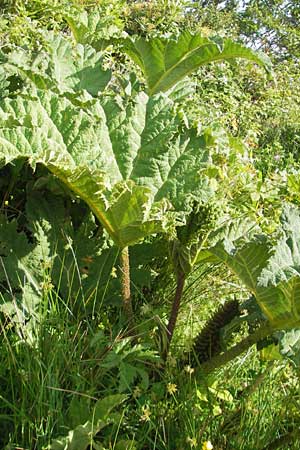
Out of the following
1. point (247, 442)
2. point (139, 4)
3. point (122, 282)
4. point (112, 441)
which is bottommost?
point (247, 442)

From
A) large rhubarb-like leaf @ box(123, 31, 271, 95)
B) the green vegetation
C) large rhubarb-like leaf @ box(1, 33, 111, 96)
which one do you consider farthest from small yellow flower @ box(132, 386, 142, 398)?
large rhubarb-like leaf @ box(123, 31, 271, 95)

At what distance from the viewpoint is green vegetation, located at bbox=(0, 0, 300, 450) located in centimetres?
187

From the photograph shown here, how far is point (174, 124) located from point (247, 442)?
103 centimetres

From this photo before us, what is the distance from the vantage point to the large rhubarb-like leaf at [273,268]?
1.77 metres

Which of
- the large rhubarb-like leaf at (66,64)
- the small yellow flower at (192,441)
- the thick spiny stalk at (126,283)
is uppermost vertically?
the large rhubarb-like leaf at (66,64)

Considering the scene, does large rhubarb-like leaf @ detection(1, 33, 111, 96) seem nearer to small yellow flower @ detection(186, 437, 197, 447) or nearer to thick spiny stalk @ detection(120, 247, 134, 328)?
thick spiny stalk @ detection(120, 247, 134, 328)

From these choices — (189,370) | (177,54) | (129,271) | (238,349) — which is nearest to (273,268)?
(238,349)

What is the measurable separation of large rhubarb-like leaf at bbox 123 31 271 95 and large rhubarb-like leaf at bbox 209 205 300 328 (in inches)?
35.2

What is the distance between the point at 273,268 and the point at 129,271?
2.26 feet

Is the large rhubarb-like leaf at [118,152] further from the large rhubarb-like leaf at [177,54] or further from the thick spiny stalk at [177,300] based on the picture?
the large rhubarb-like leaf at [177,54]

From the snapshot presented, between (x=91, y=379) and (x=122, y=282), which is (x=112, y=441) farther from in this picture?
(x=122, y=282)

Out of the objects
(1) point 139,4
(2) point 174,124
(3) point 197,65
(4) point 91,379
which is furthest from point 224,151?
(1) point 139,4

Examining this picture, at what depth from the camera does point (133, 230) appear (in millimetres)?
2072

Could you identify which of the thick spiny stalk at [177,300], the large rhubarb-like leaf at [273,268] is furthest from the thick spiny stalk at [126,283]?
the large rhubarb-like leaf at [273,268]
